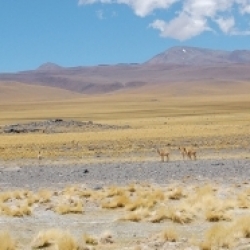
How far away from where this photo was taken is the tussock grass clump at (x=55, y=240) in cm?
797

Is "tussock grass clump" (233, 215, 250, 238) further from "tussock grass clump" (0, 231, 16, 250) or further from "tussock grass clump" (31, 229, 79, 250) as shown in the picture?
"tussock grass clump" (0, 231, 16, 250)


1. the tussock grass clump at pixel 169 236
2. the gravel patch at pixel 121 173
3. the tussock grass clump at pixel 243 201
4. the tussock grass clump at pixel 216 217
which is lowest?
the gravel patch at pixel 121 173

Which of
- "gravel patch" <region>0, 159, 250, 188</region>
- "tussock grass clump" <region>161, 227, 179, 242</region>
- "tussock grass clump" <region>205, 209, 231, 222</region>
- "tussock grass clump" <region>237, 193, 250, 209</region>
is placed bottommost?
"gravel patch" <region>0, 159, 250, 188</region>

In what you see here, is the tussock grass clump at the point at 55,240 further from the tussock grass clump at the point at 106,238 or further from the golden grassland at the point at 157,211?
the tussock grass clump at the point at 106,238

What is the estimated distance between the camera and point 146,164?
21.5m

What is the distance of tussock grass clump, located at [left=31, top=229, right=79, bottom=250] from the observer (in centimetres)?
797

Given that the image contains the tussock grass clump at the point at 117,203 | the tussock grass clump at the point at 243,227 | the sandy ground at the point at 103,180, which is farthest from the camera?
the tussock grass clump at the point at 117,203

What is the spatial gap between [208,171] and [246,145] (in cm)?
1127

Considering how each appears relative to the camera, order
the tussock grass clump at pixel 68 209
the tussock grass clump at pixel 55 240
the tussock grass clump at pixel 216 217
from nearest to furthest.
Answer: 1. the tussock grass clump at pixel 55 240
2. the tussock grass clump at pixel 216 217
3. the tussock grass clump at pixel 68 209

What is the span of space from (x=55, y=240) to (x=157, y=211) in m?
2.64

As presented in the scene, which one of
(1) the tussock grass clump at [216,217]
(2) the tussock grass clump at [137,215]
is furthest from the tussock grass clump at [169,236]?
(2) the tussock grass clump at [137,215]

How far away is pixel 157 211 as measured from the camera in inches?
414

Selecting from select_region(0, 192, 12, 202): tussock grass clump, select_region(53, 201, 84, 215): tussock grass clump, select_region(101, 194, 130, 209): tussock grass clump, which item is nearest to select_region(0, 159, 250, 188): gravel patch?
select_region(0, 192, 12, 202): tussock grass clump

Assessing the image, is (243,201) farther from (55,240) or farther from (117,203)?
(55,240)
